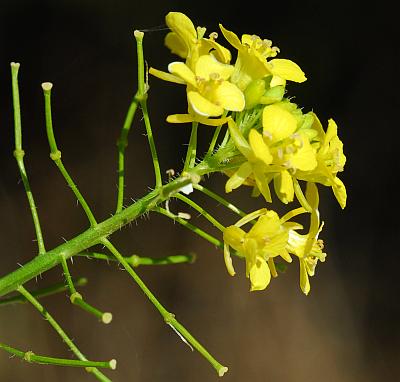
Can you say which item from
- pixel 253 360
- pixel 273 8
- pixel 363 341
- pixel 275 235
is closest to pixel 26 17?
pixel 273 8

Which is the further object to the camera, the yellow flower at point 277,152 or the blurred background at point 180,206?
the blurred background at point 180,206

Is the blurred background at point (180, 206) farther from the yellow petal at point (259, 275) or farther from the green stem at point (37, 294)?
the yellow petal at point (259, 275)

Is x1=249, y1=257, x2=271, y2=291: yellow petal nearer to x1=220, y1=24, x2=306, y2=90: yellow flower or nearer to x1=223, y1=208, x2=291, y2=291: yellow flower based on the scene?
x1=223, y1=208, x2=291, y2=291: yellow flower

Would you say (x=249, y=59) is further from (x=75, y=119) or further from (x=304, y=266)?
(x=75, y=119)

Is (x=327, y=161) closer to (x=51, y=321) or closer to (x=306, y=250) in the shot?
(x=306, y=250)

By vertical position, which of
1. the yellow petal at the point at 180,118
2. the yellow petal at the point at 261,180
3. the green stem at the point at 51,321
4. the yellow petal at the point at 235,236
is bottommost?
the green stem at the point at 51,321

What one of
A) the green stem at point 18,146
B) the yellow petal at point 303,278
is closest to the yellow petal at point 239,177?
the yellow petal at point 303,278

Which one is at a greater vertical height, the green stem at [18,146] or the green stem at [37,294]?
the green stem at [18,146]

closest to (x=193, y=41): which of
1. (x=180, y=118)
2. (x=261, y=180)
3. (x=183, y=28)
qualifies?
(x=183, y=28)

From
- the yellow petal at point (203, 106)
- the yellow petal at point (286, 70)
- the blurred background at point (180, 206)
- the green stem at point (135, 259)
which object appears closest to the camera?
the yellow petal at point (203, 106)
